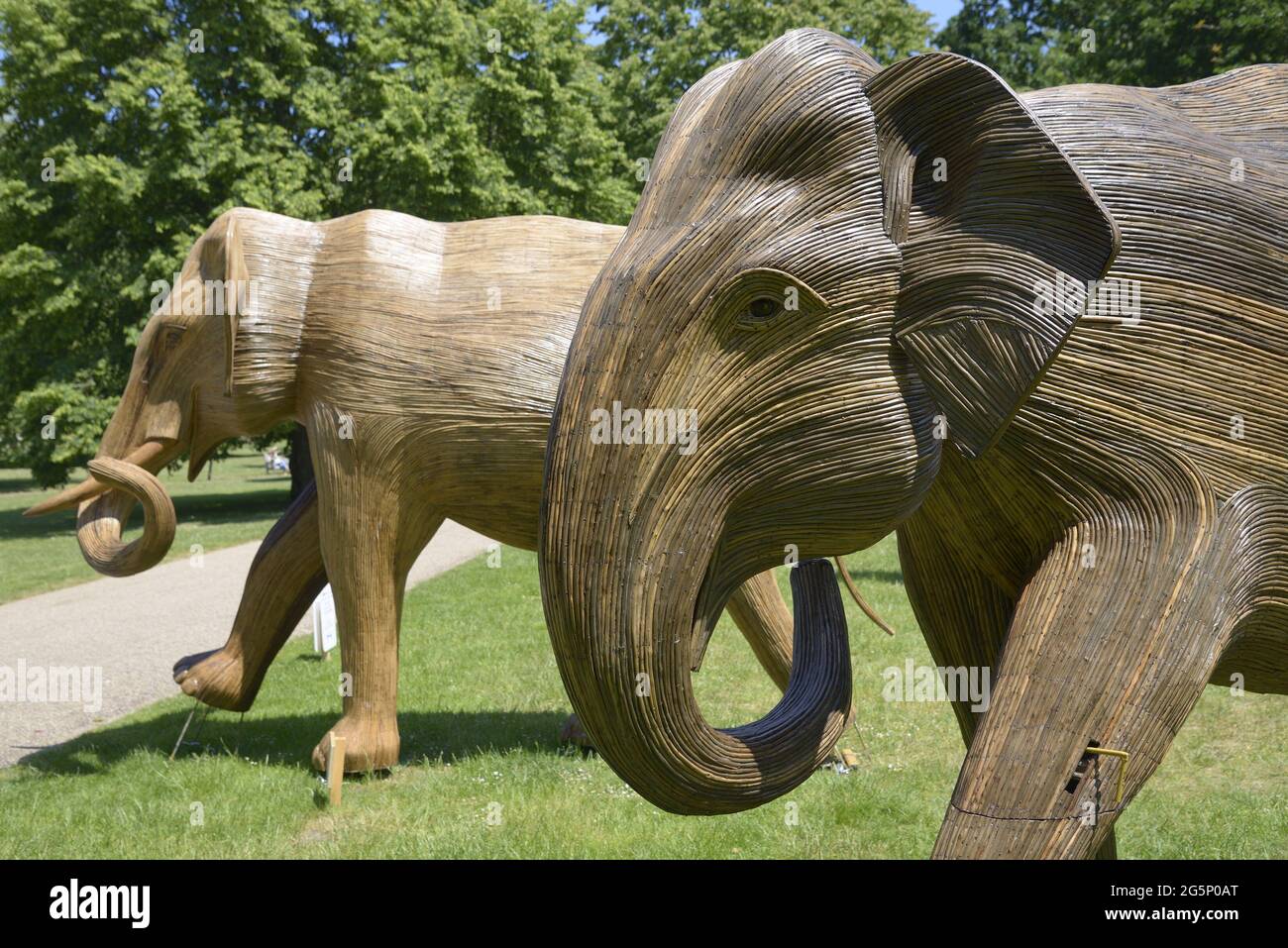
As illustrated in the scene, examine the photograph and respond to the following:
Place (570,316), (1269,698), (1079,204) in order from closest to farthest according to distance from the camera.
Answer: (1079,204), (570,316), (1269,698)

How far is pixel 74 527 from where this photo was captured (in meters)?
16.7

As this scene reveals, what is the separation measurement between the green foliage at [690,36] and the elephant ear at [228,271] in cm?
1837

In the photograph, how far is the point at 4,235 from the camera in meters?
18.8

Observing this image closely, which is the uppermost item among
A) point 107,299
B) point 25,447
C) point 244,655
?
point 107,299

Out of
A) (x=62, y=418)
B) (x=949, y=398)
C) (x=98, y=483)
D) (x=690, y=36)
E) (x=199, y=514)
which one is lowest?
(x=199, y=514)

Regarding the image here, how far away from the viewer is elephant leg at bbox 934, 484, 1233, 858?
153 cm

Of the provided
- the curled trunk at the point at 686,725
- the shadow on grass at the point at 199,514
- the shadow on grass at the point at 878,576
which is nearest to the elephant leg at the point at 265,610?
the curled trunk at the point at 686,725

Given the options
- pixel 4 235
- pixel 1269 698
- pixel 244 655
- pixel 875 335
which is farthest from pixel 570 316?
pixel 4 235

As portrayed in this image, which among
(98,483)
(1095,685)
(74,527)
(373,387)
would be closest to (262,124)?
(74,527)

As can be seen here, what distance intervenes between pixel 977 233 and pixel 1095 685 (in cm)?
64

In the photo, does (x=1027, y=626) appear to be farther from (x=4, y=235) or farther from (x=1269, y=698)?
(x=4, y=235)

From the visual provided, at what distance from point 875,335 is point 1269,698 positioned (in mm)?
6713

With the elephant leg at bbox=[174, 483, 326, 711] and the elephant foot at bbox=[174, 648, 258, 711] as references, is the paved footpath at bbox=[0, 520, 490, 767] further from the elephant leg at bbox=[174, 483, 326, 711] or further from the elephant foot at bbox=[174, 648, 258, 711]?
the elephant leg at bbox=[174, 483, 326, 711]

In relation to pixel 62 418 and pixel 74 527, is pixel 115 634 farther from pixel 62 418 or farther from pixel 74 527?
pixel 62 418
